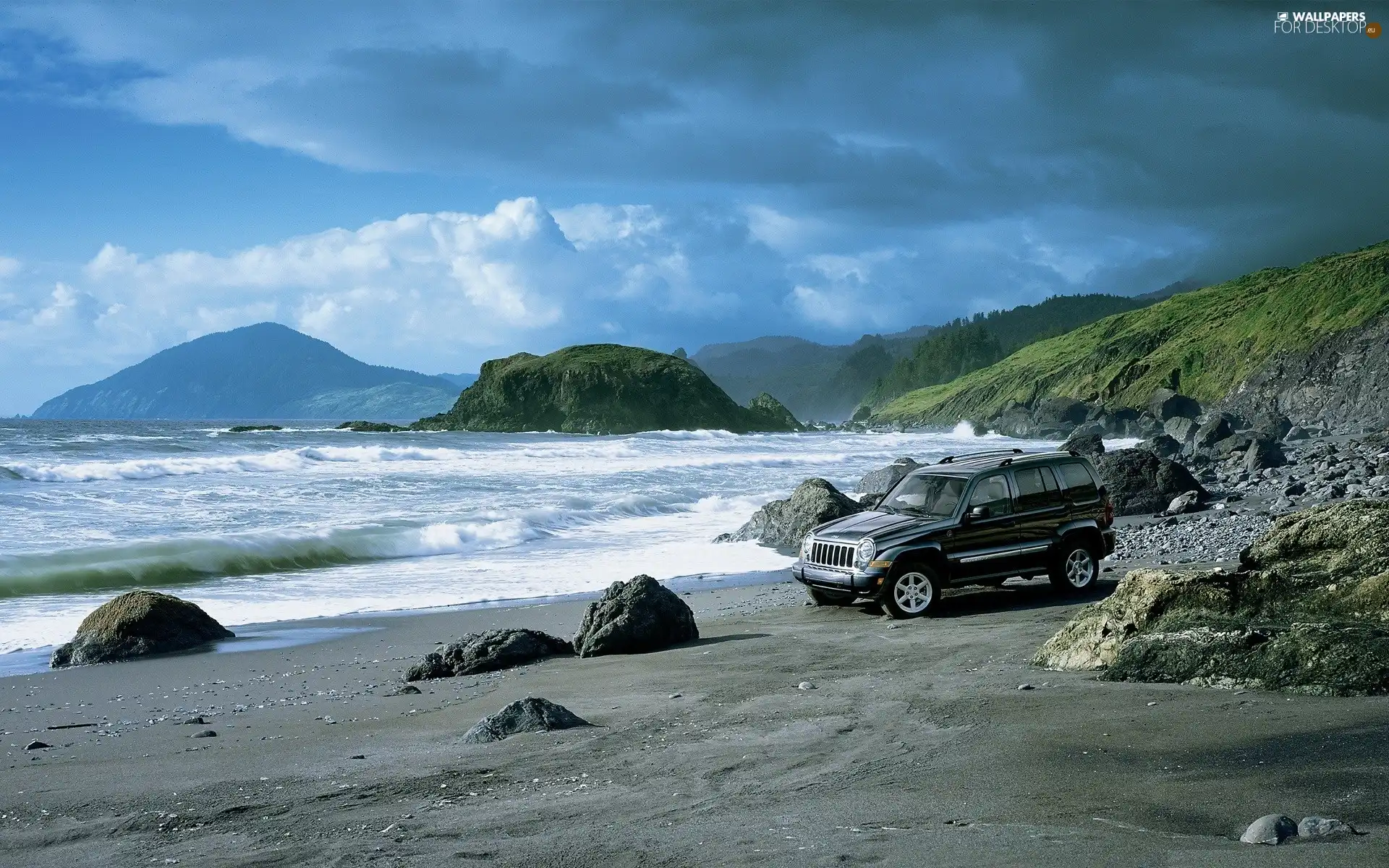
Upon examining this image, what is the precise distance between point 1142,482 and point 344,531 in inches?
732

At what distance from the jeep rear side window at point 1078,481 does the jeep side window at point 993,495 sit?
3.34 ft

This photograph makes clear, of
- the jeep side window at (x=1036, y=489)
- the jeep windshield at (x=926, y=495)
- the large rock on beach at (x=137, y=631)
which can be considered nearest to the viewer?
the large rock on beach at (x=137, y=631)

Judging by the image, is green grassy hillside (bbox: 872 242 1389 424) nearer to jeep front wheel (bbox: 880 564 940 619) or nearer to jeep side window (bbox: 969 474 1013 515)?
jeep side window (bbox: 969 474 1013 515)

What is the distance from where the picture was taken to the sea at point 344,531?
1864cm

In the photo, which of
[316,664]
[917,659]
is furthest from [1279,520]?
[316,664]

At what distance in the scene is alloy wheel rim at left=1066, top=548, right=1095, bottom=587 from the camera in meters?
15.0

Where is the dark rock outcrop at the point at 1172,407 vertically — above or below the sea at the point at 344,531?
above

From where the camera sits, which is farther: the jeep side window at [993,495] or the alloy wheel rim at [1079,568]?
the alloy wheel rim at [1079,568]

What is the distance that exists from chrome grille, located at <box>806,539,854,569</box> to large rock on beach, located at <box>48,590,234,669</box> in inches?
310

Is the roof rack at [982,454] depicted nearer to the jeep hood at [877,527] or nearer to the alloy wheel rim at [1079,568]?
the jeep hood at [877,527]

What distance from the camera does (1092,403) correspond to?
10981 centimetres

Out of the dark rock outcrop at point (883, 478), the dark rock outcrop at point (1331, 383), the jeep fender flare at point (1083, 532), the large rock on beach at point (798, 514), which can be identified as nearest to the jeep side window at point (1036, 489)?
the jeep fender flare at point (1083, 532)

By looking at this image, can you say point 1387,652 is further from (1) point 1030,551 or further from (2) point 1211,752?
(1) point 1030,551

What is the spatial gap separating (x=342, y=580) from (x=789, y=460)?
35.5 meters
